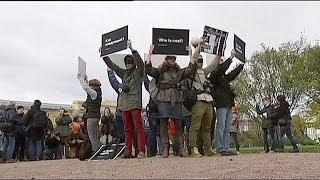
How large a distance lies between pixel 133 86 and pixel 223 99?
181 cm

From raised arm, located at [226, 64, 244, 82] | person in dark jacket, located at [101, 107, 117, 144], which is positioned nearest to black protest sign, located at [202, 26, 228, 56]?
raised arm, located at [226, 64, 244, 82]

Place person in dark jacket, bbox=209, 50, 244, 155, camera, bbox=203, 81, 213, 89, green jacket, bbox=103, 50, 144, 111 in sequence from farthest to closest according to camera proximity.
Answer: person in dark jacket, bbox=209, 50, 244, 155, camera, bbox=203, 81, 213, 89, green jacket, bbox=103, 50, 144, 111

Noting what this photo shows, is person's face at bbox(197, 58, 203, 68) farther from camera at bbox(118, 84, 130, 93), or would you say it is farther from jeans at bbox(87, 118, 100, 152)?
jeans at bbox(87, 118, 100, 152)

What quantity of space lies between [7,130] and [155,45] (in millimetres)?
5224

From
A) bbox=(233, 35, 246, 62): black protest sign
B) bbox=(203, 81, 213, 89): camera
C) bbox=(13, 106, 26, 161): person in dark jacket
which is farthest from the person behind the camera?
bbox=(13, 106, 26, 161): person in dark jacket

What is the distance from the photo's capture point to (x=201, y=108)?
30.6ft

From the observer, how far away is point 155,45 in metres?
9.56

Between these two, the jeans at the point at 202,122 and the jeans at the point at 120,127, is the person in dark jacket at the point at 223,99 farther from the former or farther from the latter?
the jeans at the point at 120,127

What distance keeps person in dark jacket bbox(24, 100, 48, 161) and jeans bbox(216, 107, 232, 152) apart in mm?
4893

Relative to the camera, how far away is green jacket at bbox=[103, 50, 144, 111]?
941 cm

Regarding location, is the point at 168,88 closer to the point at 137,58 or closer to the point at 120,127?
the point at 137,58

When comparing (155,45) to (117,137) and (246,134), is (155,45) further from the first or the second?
(246,134)

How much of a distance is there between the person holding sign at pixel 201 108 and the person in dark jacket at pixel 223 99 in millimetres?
276

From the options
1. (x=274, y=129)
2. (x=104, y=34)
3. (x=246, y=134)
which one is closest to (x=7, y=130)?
(x=104, y=34)
